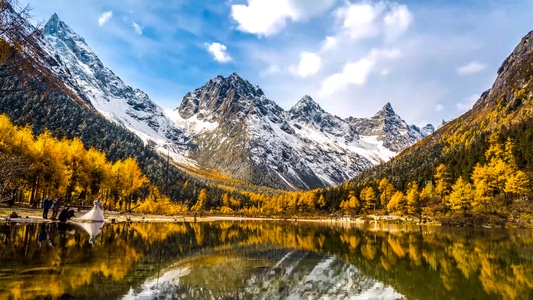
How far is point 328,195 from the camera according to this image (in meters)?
151

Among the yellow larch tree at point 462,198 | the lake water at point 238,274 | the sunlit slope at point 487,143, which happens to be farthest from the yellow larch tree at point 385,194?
the lake water at point 238,274

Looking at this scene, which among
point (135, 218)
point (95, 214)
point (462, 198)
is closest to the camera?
point (95, 214)

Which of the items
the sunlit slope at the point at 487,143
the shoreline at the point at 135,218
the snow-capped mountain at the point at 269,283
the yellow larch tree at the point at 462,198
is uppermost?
the sunlit slope at the point at 487,143

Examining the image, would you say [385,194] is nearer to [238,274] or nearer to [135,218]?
[135,218]

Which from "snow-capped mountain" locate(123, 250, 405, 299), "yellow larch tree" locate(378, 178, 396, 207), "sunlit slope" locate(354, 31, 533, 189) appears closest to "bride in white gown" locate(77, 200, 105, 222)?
"snow-capped mountain" locate(123, 250, 405, 299)

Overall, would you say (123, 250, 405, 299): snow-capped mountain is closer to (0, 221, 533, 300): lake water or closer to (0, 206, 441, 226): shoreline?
(0, 221, 533, 300): lake water

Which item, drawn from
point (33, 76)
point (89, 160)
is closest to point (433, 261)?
point (33, 76)

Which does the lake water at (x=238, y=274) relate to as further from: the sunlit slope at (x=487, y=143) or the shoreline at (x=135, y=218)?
the sunlit slope at (x=487, y=143)

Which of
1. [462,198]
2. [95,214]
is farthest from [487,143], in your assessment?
[95,214]

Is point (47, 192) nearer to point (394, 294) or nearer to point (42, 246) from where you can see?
point (42, 246)

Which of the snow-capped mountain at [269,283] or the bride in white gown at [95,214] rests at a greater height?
the bride in white gown at [95,214]

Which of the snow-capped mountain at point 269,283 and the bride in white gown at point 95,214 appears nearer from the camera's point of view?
the snow-capped mountain at point 269,283

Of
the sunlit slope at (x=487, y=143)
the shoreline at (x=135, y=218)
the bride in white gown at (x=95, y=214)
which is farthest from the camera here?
the sunlit slope at (x=487, y=143)

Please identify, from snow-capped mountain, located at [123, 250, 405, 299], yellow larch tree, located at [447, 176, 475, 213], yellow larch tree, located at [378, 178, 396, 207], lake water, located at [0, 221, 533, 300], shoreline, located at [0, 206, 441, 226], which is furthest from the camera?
yellow larch tree, located at [378, 178, 396, 207]
